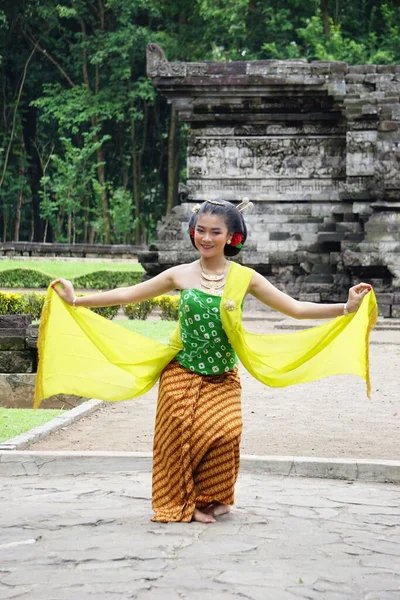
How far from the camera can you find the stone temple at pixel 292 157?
23239 millimetres

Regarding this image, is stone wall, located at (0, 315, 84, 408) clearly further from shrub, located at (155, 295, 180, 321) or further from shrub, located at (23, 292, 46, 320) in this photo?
shrub, located at (155, 295, 180, 321)

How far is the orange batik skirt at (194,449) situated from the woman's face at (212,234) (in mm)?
676

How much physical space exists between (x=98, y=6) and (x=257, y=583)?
43.8 m

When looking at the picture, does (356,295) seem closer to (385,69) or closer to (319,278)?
(319,278)

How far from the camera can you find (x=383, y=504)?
6238 mm

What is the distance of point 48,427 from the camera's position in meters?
8.35

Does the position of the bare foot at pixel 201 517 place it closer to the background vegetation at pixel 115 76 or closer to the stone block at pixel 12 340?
the stone block at pixel 12 340

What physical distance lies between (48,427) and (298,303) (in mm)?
2904

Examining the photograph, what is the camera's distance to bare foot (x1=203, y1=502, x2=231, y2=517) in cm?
580

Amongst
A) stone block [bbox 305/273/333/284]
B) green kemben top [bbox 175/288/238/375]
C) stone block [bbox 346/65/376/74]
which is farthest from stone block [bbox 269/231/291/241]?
green kemben top [bbox 175/288/238/375]

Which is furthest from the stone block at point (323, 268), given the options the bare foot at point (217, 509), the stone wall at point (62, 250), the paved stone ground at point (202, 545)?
the bare foot at point (217, 509)

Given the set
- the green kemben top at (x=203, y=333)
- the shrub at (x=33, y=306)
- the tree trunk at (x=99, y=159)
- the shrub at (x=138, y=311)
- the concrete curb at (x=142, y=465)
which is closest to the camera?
the green kemben top at (x=203, y=333)

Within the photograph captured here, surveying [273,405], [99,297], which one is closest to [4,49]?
[273,405]

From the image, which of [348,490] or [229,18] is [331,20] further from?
[348,490]
